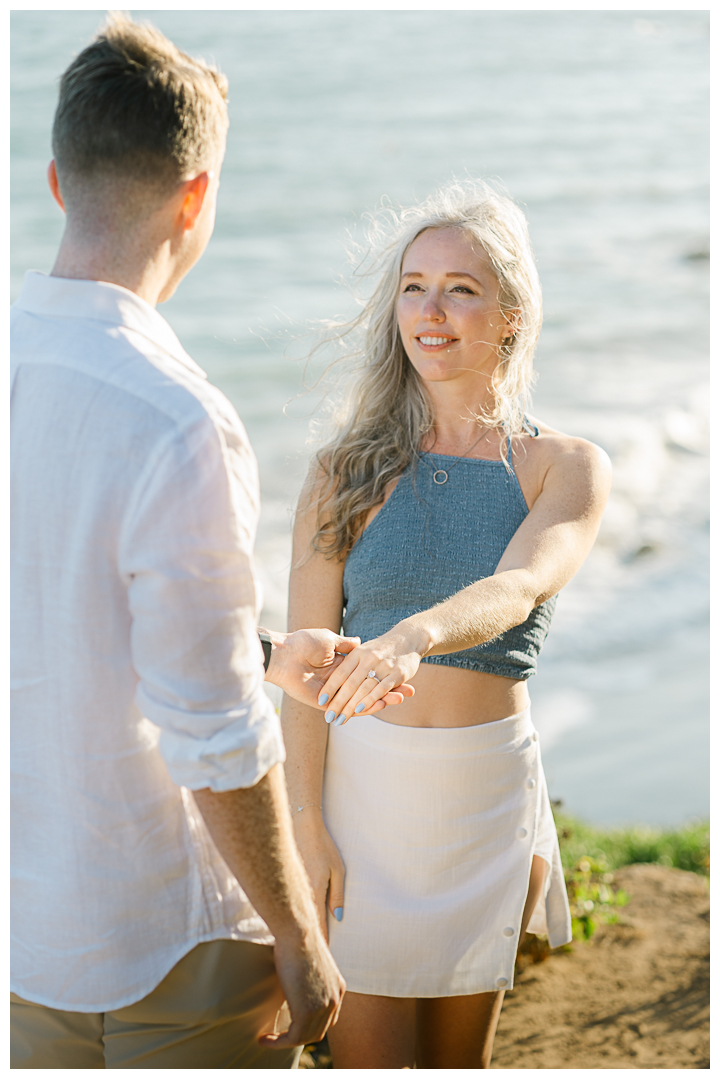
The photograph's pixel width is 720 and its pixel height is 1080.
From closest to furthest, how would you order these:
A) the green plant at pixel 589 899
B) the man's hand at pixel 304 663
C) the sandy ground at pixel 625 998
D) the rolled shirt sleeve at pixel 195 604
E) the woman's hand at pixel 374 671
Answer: the rolled shirt sleeve at pixel 195 604
the woman's hand at pixel 374 671
the man's hand at pixel 304 663
the sandy ground at pixel 625 998
the green plant at pixel 589 899

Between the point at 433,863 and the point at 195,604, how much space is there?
1355 millimetres

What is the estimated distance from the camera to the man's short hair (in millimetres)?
1465

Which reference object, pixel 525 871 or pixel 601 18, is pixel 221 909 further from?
pixel 601 18

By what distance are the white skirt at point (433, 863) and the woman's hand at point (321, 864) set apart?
0.03m

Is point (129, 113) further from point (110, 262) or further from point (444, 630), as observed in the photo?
point (444, 630)

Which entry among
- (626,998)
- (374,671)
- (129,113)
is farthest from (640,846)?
(129,113)

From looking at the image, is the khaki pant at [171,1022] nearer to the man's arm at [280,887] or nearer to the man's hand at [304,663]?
the man's arm at [280,887]

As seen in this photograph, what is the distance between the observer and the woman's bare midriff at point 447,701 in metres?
2.52

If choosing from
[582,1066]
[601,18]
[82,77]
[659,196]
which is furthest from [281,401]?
[601,18]

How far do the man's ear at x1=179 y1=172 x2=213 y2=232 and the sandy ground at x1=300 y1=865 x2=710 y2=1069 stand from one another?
2840 millimetres

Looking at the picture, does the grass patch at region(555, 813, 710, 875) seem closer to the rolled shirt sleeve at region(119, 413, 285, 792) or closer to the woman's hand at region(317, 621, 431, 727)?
the woman's hand at region(317, 621, 431, 727)

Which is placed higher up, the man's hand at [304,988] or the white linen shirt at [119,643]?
the white linen shirt at [119,643]

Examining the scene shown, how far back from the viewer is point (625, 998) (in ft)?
11.9

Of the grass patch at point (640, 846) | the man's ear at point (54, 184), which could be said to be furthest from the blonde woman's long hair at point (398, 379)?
the grass patch at point (640, 846)
